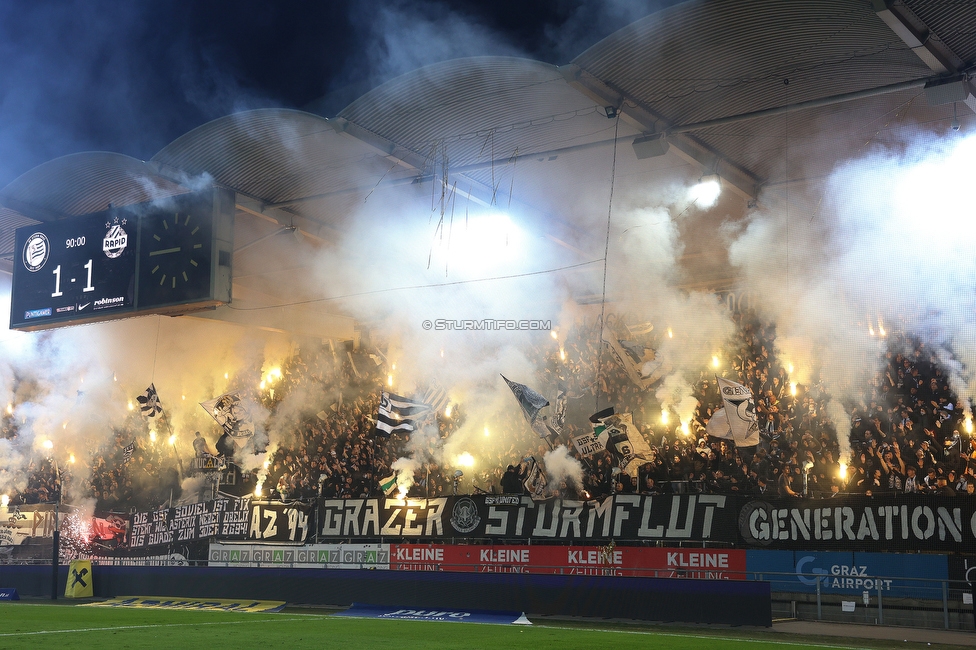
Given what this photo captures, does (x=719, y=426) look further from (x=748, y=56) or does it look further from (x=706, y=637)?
(x=748, y=56)

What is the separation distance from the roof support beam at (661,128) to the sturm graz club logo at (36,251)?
9.26 m

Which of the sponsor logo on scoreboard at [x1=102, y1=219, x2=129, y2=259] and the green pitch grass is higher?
the sponsor logo on scoreboard at [x1=102, y1=219, x2=129, y2=259]

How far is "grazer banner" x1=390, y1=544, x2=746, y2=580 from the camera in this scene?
46.7ft

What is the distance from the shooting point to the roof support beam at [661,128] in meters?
13.0

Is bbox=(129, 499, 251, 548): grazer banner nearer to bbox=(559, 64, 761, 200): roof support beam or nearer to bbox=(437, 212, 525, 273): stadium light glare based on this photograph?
bbox=(437, 212, 525, 273): stadium light glare

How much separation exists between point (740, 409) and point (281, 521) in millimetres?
9427

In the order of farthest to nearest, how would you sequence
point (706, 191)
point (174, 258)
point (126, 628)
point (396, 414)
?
point (396, 414), point (706, 191), point (174, 258), point (126, 628)

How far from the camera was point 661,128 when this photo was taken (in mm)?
14656

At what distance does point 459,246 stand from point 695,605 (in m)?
10.3

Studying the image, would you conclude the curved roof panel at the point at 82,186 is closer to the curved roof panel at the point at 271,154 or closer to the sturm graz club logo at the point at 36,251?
the curved roof panel at the point at 271,154

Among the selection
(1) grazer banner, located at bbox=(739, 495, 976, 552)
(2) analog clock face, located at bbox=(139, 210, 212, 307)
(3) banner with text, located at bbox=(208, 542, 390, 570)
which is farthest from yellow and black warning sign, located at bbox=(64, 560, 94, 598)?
(1) grazer banner, located at bbox=(739, 495, 976, 552)

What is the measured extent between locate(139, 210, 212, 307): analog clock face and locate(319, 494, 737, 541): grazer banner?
582cm

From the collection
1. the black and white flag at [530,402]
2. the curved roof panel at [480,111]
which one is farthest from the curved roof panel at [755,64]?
the black and white flag at [530,402]

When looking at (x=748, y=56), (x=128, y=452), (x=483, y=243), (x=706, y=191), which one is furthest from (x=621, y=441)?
(x=128, y=452)
